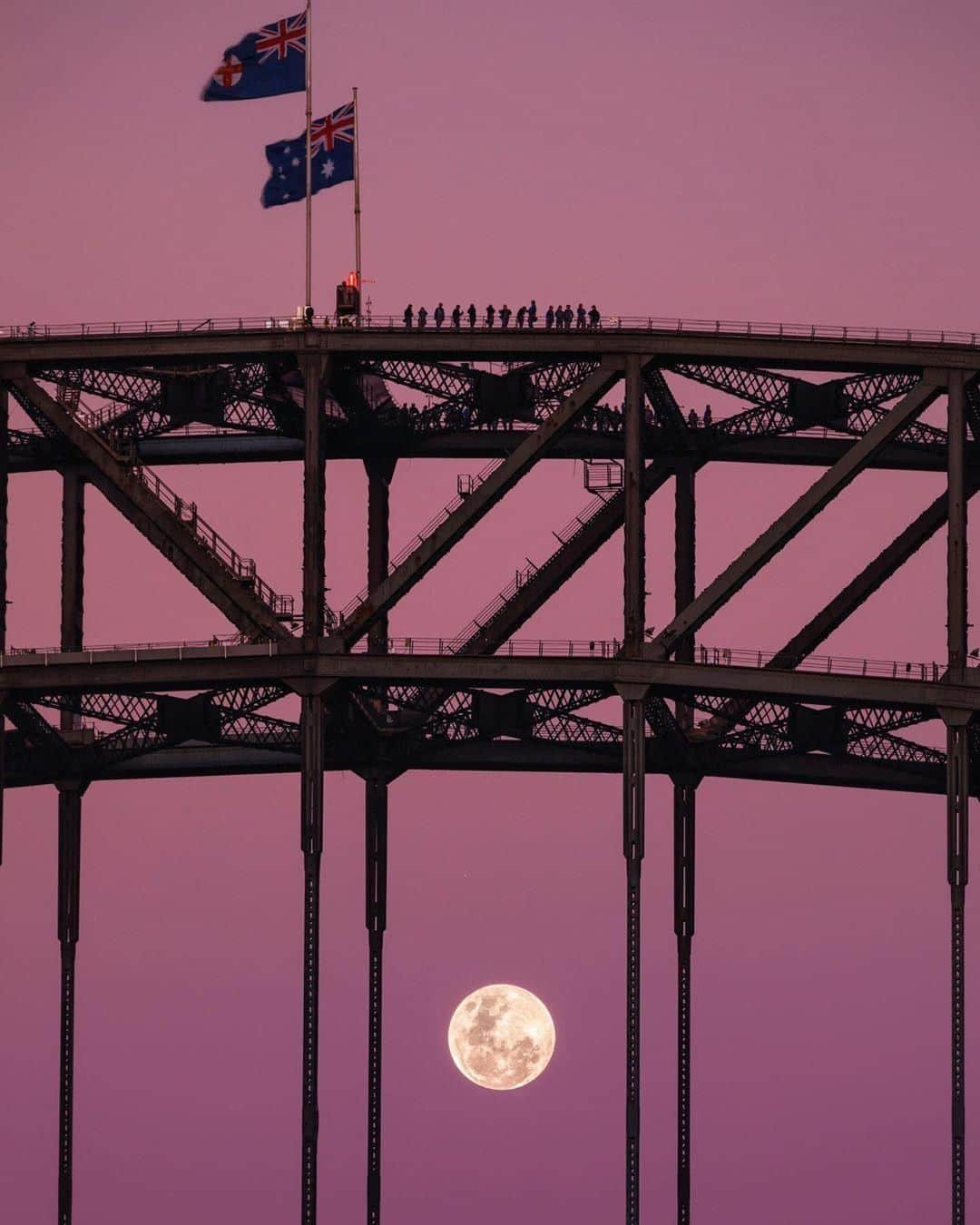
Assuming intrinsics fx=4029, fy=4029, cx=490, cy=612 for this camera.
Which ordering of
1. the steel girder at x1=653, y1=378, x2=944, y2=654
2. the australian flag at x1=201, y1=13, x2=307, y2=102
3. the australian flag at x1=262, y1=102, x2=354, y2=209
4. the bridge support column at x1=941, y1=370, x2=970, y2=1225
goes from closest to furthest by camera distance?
the bridge support column at x1=941, y1=370, x2=970, y2=1225 → the steel girder at x1=653, y1=378, x2=944, y2=654 → the australian flag at x1=201, y1=13, x2=307, y2=102 → the australian flag at x1=262, y1=102, x2=354, y2=209

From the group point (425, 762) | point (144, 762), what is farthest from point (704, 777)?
point (144, 762)

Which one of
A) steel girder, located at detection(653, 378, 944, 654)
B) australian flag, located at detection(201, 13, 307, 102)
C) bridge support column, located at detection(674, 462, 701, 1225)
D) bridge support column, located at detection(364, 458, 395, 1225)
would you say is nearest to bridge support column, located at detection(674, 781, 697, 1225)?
bridge support column, located at detection(674, 462, 701, 1225)

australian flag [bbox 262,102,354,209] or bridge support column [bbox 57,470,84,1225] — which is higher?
australian flag [bbox 262,102,354,209]

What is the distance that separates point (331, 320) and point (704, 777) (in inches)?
918

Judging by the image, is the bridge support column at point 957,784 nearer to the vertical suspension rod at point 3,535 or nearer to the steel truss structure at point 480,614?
the steel truss structure at point 480,614

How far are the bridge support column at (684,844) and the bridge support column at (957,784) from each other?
17.0 meters

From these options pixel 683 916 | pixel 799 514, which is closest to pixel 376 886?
pixel 683 916

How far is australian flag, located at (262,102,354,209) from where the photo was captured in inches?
5517

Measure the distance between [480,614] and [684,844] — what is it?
14.7m

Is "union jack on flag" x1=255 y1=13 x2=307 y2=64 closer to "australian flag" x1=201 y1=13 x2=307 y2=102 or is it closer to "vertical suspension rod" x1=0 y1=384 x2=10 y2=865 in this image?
"australian flag" x1=201 y1=13 x2=307 y2=102

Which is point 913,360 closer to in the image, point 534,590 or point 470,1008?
point 534,590

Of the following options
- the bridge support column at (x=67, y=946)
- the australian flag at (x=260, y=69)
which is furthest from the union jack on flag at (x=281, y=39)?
the bridge support column at (x=67, y=946)

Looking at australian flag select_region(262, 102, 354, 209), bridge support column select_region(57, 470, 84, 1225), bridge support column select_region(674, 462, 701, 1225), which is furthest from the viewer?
bridge support column select_region(674, 462, 701, 1225)

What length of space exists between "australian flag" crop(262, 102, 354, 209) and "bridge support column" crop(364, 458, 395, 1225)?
A: 14.4m
